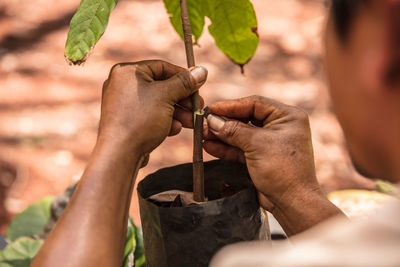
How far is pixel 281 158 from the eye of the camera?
3.36 ft

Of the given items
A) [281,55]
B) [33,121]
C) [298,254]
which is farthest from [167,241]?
[281,55]

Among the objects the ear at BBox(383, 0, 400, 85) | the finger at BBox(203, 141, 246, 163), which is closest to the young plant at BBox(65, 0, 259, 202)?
the finger at BBox(203, 141, 246, 163)

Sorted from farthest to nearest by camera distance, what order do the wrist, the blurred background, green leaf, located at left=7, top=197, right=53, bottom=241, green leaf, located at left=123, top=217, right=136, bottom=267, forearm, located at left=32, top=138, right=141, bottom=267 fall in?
1. the blurred background
2. green leaf, located at left=7, top=197, right=53, bottom=241
3. green leaf, located at left=123, top=217, right=136, bottom=267
4. the wrist
5. forearm, located at left=32, top=138, right=141, bottom=267

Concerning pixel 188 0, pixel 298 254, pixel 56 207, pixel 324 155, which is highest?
pixel 188 0

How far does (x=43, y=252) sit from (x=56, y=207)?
790 millimetres

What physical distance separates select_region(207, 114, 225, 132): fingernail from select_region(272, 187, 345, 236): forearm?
206mm

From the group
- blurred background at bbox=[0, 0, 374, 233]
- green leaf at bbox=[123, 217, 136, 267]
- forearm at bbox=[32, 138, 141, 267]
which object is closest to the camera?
forearm at bbox=[32, 138, 141, 267]

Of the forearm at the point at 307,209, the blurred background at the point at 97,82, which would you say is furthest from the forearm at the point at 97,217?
the blurred background at the point at 97,82

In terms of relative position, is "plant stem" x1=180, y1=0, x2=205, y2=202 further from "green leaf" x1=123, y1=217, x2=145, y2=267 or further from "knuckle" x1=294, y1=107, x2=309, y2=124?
"green leaf" x1=123, y1=217, x2=145, y2=267

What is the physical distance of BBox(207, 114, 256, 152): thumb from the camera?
1037 mm

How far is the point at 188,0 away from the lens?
→ 1141mm

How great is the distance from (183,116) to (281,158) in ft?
0.77

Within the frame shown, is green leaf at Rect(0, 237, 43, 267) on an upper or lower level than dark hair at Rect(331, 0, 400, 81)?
lower

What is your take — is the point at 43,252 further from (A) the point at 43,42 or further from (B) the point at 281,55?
(A) the point at 43,42
